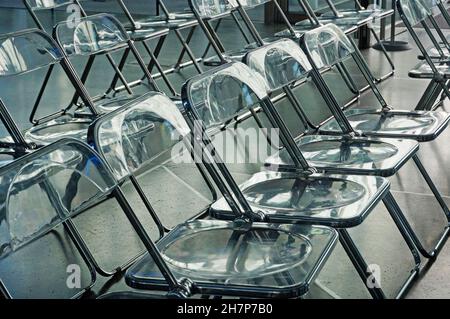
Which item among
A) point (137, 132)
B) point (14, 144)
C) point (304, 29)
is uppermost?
point (14, 144)

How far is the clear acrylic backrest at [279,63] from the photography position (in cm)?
355

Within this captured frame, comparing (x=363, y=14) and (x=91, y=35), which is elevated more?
(x=91, y=35)

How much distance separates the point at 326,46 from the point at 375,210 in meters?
0.83

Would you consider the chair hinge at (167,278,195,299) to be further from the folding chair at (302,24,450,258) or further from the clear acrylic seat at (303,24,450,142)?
the clear acrylic seat at (303,24,450,142)

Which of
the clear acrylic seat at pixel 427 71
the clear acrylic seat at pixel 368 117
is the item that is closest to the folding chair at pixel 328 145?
the clear acrylic seat at pixel 368 117

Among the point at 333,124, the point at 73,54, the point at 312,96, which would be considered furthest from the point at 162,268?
the point at 312,96

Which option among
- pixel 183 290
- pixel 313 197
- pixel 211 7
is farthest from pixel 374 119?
pixel 183 290

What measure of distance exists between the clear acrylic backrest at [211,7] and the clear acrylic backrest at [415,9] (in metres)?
1.10

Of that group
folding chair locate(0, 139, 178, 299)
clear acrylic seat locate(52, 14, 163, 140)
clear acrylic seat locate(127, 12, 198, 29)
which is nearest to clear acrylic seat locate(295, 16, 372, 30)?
clear acrylic seat locate(127, 12, 198, 29)

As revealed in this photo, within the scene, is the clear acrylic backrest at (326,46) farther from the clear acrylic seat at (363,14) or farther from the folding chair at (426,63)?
the clear acrylic seat at (363,14)

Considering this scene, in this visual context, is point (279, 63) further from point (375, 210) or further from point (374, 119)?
point (375, 210)

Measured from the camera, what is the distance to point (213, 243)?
9.45 ft

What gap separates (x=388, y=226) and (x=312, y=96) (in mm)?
2634
